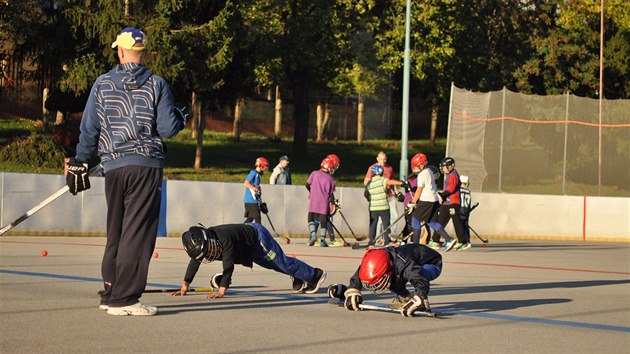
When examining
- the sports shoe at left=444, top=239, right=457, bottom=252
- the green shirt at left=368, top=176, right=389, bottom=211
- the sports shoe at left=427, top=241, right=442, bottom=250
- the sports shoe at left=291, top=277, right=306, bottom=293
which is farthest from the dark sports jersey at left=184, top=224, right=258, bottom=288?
the sports shoe at left=427, top=241, right=442, bottom=250

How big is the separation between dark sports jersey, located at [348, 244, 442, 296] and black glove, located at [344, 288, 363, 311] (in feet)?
0.18

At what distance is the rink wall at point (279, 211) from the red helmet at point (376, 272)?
1265 cm

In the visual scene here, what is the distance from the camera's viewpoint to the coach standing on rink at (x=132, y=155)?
8477 mm

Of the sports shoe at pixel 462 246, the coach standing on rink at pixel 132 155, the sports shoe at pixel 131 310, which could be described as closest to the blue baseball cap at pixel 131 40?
the coach standing on rink at pixel 132 155

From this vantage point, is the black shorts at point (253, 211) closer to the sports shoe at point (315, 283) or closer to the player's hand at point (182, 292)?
the sports shoe at point (315, 283)

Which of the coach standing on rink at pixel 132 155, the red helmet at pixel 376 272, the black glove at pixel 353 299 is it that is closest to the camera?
the coach standing on rink at pixel 132 155

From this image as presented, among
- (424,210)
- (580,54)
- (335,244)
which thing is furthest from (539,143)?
(580,54)

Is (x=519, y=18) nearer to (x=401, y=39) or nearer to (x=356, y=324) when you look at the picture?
(x=401, y=39)

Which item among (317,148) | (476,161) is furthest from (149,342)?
(317,148)

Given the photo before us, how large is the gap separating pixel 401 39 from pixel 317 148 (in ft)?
34.2

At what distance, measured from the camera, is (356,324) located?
8.74m

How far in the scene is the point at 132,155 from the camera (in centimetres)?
848

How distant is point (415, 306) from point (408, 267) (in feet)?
1.17

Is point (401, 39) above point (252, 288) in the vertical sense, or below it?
above
